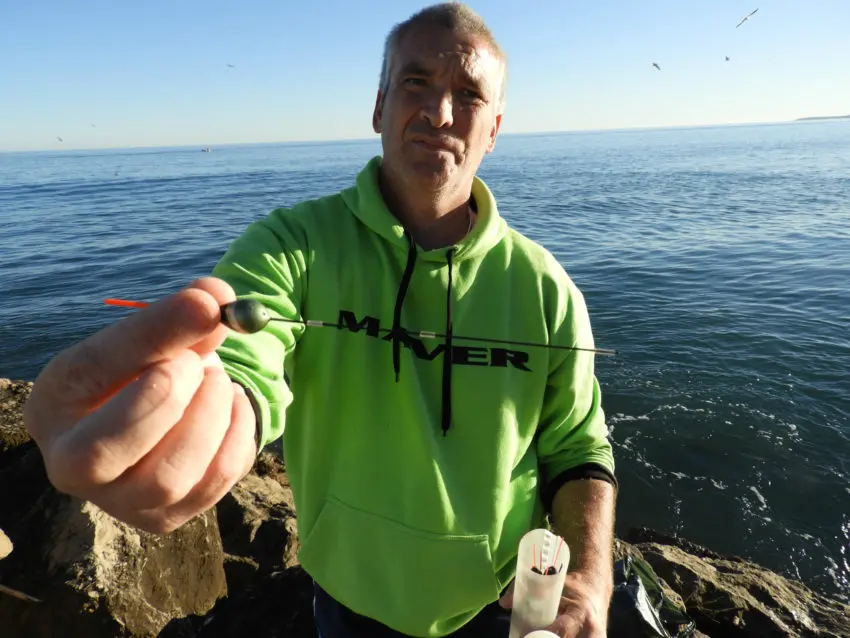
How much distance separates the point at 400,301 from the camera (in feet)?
7.55

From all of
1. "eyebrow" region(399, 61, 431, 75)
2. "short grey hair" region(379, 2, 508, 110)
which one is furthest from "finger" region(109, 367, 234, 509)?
"short grey hair" region(379, 2, 508, 110)

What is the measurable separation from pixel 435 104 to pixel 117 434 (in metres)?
1.89

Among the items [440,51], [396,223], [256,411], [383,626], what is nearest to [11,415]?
[383,626]

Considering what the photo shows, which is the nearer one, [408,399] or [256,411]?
[256,411]

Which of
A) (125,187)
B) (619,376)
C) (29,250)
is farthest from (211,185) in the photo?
(619,376)

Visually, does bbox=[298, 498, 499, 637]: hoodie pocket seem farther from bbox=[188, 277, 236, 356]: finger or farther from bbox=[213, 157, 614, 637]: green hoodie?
bbox=[188, 277, 236, 356]: finger

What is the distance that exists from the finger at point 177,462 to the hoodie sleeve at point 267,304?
350mm

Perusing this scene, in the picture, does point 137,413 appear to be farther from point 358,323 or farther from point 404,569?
point 404,569

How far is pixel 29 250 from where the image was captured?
20.2 meters

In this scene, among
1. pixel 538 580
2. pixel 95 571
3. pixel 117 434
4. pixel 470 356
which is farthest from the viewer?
pixel 95 571

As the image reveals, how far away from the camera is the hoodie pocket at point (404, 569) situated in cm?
223

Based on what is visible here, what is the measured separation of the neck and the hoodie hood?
0.26 ft

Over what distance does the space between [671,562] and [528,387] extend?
3932 mm

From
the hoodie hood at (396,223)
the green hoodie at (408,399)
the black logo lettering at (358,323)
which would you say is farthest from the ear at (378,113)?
the black logo lettering at (358,323)
